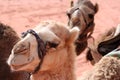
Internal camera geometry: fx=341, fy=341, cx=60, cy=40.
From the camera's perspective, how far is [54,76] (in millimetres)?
3459

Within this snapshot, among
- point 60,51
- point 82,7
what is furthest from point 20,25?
point 60,51

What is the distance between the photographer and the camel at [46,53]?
3189 millimetres

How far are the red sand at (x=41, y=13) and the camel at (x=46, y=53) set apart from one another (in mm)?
7833

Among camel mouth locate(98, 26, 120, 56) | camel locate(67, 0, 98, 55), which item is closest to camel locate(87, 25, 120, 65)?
camel mouth locate(98, 26, 120, 56)

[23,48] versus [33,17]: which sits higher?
[23,48]

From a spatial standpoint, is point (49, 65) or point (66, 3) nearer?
point (49, 65)

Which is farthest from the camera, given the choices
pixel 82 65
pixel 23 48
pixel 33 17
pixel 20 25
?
pixel 33 17

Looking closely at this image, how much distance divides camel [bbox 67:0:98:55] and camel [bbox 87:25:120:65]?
21 cm

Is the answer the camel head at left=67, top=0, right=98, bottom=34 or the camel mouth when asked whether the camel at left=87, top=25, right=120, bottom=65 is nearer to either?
the camel mouth

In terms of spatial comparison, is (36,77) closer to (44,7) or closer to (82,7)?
(82,7)

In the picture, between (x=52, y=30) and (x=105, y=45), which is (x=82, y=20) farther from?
(x=52, y=30)

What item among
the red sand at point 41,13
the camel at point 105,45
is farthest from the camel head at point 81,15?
the red sand at point 41,13

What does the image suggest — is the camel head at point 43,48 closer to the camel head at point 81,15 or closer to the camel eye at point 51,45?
the camel eye at point 51,45

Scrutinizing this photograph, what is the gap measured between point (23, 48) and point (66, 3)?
1225 cm
